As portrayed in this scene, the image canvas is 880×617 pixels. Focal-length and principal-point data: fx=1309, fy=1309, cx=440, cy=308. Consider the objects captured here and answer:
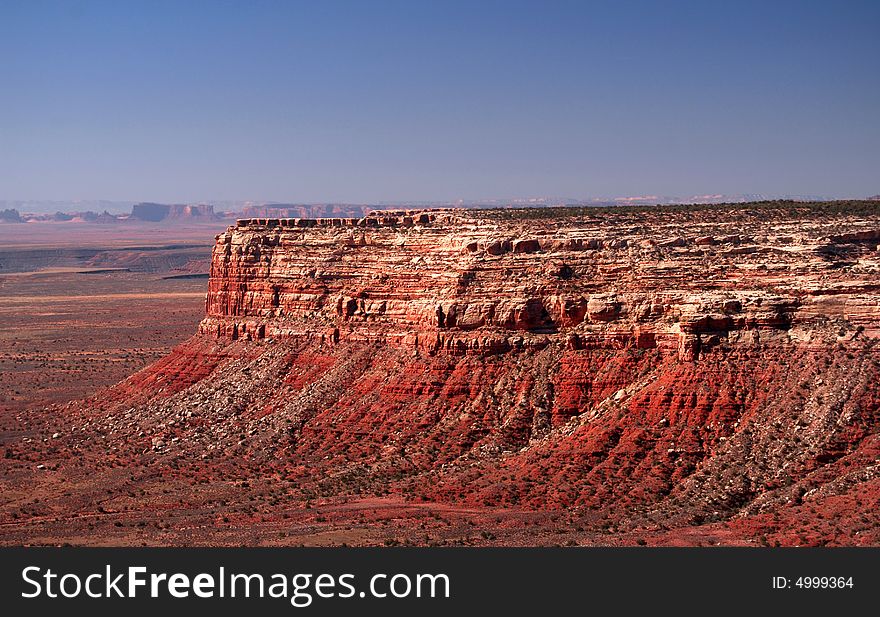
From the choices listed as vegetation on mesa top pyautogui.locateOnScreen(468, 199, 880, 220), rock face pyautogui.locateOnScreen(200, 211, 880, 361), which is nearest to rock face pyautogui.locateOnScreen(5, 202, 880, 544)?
rock face pyautogui.locateOnScreen(200, 211, 880, 361)

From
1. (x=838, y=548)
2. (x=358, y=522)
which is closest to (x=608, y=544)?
(x=838, y=548)

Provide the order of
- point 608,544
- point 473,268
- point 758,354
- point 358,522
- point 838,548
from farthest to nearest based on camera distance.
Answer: point 473,268 → point 758,354 → point 358,522 → point 608,544 → point 838,548

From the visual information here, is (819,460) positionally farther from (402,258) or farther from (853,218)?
(402,258)

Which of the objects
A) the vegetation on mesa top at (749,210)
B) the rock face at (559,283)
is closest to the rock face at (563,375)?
the rock face at (559,283)

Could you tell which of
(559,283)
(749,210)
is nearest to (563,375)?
(559,283)

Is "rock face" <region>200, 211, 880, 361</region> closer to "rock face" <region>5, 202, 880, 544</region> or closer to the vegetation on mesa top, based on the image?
"rock face" <region>5, 202, 880, 544</region>

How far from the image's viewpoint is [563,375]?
5266cm

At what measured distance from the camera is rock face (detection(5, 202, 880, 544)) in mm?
44406

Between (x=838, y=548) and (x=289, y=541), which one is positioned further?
(x=289, y=541)

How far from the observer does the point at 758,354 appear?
48875mm

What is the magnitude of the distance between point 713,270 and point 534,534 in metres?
15.1

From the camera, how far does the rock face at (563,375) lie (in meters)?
44.4

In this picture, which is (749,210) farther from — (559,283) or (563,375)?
(563,375)

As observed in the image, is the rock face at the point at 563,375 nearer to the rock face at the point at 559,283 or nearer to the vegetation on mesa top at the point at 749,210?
the rock face at the point at 559,283
